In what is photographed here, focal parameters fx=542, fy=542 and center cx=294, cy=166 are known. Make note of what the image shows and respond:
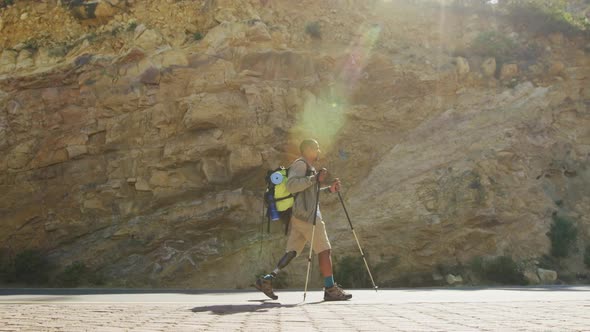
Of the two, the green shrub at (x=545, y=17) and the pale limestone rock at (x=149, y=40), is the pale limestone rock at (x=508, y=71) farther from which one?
the pale limestone rock at (x=149, y=40)

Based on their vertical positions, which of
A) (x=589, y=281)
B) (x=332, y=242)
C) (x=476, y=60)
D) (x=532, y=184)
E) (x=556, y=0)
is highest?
(x=556, y=0)

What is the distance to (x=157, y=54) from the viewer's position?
15734 mm

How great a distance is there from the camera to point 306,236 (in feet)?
23.8

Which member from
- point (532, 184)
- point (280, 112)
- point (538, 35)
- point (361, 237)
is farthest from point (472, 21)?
point (361, 237)

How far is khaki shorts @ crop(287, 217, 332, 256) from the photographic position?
7180 mm

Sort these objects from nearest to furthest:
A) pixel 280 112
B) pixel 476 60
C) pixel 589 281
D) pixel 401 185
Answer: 1. pixel 589 281
2. pixel 401 185
3. pixel 280 112
4. pixel 476 60

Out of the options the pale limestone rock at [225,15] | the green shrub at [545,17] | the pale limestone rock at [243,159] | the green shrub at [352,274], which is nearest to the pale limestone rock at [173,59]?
the pale limestone rock at [225,15]

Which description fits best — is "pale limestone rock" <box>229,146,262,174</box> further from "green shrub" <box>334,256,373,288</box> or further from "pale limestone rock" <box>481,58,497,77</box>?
"pale limestone rock" <box>481,58,497,77</box>

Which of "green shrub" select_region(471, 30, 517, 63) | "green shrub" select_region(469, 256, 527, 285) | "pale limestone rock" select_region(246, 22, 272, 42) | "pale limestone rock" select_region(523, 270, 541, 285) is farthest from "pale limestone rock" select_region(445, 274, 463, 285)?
"pale limestone rock" select_region(246, 22, 272, 42)

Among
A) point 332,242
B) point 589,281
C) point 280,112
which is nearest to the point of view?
point 589,281

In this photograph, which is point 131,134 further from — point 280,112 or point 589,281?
point 589,281

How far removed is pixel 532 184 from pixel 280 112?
6.93m

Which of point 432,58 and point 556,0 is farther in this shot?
point 556,0

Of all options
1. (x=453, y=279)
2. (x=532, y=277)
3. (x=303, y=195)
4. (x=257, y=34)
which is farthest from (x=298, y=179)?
(x=257, y=34)
